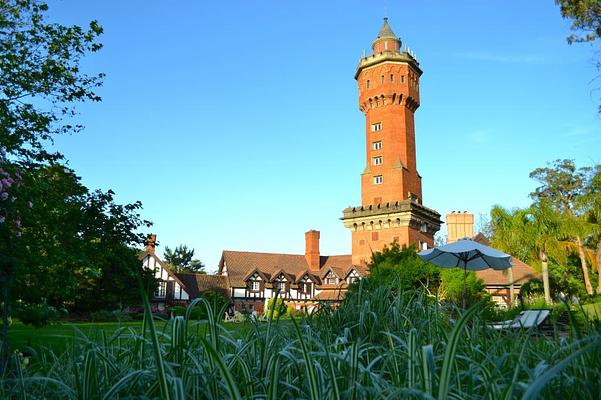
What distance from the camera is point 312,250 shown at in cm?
6069

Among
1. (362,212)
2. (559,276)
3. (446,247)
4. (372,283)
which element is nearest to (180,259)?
(362,212)

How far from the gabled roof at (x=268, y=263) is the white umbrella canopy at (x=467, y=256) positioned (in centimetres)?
4093

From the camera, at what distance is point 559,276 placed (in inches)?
1786

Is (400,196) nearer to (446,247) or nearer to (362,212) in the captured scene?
(362,212)

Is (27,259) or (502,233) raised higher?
(502,233)

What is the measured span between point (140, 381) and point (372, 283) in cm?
348

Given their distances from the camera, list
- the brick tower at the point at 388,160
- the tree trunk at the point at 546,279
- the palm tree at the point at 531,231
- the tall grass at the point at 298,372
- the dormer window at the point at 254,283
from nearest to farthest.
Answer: the tall grass at the point at 298,372 < the tree trunk at the point at 546,279 < the palm tree at the point at 531,231 < the brick tower at the point at 388,160 < the dormer window at the point at 254,283

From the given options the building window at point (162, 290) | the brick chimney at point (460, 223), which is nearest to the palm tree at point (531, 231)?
the brick chimney at point (460, 223)

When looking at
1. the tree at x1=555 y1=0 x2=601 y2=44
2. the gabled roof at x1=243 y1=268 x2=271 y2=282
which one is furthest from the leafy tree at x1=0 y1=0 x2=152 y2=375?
the gabled roof at x1=243 y1=268 x2=271 y2=282

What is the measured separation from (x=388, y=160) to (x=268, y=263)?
751 inches

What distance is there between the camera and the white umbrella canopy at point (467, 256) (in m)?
12.7

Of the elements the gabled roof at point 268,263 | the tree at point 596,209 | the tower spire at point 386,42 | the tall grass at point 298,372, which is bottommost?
the tall grass at point 298,372

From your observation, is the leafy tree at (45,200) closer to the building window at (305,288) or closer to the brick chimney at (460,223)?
the brick chimney at (460,223)

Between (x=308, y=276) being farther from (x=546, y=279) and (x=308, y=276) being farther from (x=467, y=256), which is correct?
(x=467, y=256)
